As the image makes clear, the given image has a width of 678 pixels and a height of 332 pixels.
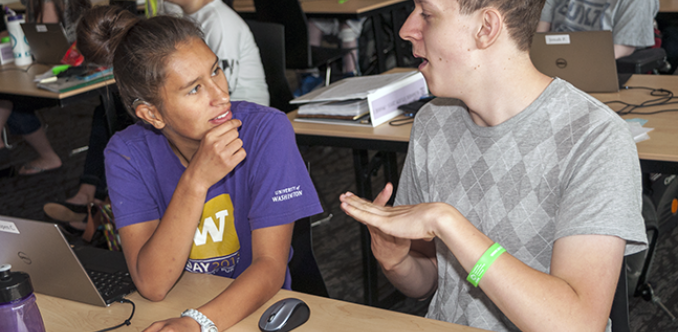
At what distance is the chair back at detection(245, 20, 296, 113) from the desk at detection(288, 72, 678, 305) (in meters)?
0.53

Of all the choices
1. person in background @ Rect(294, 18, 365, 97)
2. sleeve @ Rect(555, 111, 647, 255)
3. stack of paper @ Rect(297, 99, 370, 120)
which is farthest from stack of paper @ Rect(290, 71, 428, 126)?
person in background @ Rect(294, 18, 365, 97)

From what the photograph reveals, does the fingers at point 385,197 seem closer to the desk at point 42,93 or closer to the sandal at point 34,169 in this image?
the desk at point 42,93

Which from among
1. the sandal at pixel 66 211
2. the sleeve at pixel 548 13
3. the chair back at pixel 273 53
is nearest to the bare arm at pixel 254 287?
the chair back at pixel 273 53

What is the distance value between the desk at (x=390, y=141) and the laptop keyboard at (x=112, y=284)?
0.91 m

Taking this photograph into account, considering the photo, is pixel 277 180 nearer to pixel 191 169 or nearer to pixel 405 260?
pixel 191 169

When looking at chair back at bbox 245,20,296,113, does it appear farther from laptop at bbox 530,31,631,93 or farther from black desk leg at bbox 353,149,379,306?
laptop at bbox 530,31,631,93

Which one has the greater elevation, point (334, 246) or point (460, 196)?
point (460, 196)

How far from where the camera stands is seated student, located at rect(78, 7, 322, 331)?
1.21 meters

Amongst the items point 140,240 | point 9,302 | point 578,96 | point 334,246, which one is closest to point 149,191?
point 140,240

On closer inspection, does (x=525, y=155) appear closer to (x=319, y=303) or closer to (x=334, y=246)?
(x=319, y=303)

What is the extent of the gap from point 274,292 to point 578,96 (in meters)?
0.66

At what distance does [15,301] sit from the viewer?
2.87ft

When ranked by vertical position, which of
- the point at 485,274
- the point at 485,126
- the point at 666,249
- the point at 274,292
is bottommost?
the point at 666,249

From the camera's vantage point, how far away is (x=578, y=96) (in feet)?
3.41
